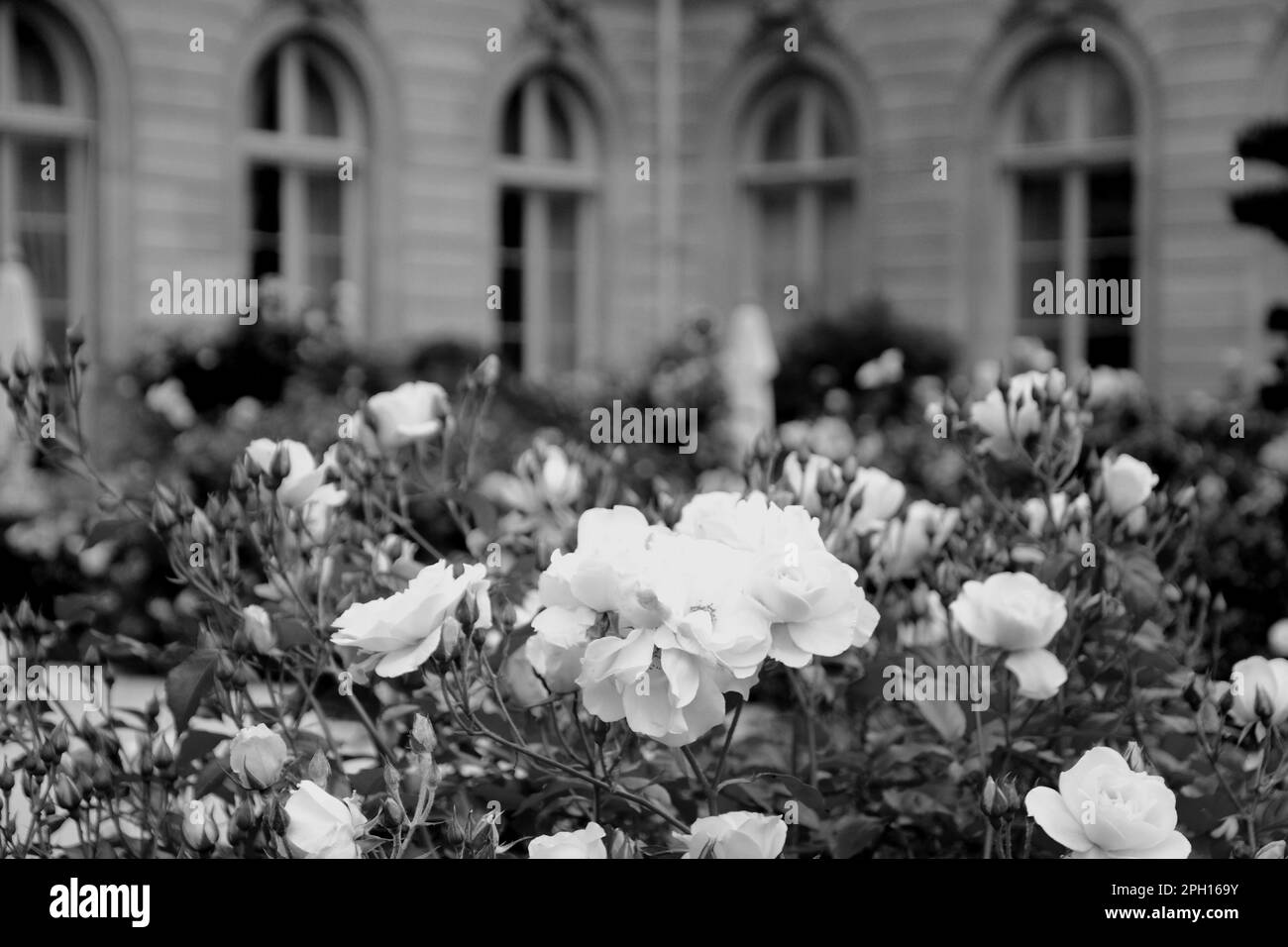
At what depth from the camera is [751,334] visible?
31.1ft

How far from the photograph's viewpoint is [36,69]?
1140cm

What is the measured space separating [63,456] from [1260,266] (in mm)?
11347

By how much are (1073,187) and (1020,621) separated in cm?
1173

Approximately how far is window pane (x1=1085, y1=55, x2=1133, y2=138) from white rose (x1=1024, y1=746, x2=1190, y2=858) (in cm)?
1187

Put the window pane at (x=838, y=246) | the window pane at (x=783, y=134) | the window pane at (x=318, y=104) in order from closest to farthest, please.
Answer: the window pane at (x=318, y=104), the window pane at (x=838, y=246), the window pane at (x=783, y=134)

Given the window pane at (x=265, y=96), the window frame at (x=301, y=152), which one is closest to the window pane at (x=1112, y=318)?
the window frame at (x=301, y=152)

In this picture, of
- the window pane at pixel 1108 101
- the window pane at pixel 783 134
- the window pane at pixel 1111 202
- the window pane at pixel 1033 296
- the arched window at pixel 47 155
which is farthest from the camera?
the window pane at pixel 783 134

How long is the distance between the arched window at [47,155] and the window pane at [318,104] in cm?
178

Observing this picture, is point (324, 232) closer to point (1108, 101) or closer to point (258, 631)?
point (1108, 101)

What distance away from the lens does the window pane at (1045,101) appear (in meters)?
12.4

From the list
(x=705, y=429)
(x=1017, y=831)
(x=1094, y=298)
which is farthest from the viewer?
(x=1094, y=298)

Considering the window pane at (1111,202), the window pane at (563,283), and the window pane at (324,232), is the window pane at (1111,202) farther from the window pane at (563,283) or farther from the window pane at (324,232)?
the window pane at (324,232)

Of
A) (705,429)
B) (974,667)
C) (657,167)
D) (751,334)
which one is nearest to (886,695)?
(974,667)
